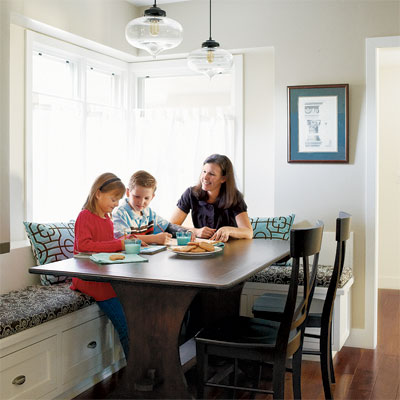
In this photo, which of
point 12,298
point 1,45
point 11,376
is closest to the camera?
point 11,376

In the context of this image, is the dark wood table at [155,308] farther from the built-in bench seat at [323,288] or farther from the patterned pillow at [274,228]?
the patterned pillow at [274,228]

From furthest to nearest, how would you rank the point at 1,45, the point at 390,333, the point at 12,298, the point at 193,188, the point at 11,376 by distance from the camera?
the point at 390,333 → the point at 193,188 → the point at 12,298 → the point at 1,45 → the point at 11,376

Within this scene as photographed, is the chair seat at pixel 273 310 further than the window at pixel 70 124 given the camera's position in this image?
No

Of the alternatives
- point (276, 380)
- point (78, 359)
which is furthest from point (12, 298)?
point (276, 380)

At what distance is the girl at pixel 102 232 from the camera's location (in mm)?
2801

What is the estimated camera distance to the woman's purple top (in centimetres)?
370

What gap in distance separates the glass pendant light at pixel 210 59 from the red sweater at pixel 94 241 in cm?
111

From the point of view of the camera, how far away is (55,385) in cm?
279

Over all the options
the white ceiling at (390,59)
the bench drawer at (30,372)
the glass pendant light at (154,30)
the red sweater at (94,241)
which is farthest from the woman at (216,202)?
the white ceiling at (390,59)

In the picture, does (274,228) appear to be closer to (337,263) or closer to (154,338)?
(337,263)

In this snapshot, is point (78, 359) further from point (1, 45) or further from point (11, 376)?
point (1, 45)

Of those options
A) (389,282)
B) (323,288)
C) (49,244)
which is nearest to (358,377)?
(323,288)

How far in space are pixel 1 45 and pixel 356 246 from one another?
2692 mm

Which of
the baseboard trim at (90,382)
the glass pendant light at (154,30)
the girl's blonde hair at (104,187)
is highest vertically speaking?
the glass pendant light at (154,30)
